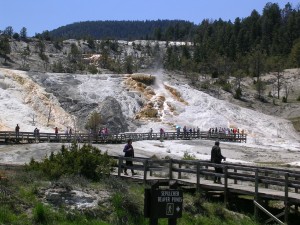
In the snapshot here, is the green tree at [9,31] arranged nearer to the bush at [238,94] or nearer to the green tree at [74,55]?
the green tree at [74,55]

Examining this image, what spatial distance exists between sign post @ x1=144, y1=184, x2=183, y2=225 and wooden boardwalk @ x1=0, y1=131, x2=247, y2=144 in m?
26.9

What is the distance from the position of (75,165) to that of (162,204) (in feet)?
25.8

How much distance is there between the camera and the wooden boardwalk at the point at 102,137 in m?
43.8

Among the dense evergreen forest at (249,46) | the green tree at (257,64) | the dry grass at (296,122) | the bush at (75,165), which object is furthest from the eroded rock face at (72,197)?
the green tree at (257,64)

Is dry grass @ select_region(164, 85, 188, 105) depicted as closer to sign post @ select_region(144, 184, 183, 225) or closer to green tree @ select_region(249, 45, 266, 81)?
green tree @ select_region(249, 45, 266, 81)

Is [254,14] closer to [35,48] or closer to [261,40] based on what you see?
[261,40]

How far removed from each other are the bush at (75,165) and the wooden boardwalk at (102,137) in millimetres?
18771

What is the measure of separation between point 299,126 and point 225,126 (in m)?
13.7

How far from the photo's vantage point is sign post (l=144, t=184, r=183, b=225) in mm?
9797

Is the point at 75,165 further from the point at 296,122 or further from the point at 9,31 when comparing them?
the point at 9,31

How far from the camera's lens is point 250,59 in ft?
397

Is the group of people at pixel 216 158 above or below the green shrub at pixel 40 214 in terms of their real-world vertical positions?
above

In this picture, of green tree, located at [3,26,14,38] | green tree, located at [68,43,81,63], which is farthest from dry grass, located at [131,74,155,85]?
green tree, located at [3,26,14,38]

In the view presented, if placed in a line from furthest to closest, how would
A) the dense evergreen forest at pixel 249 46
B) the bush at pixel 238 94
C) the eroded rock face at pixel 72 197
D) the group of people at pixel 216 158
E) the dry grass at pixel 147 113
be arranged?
the dense evergreen forest at pixel 249 46 < the bush at pixel 238 94 < the dry grass at pixel 147 113 < the group of people at pixel 216 158 < the eroded rock face at pixel 72 197
